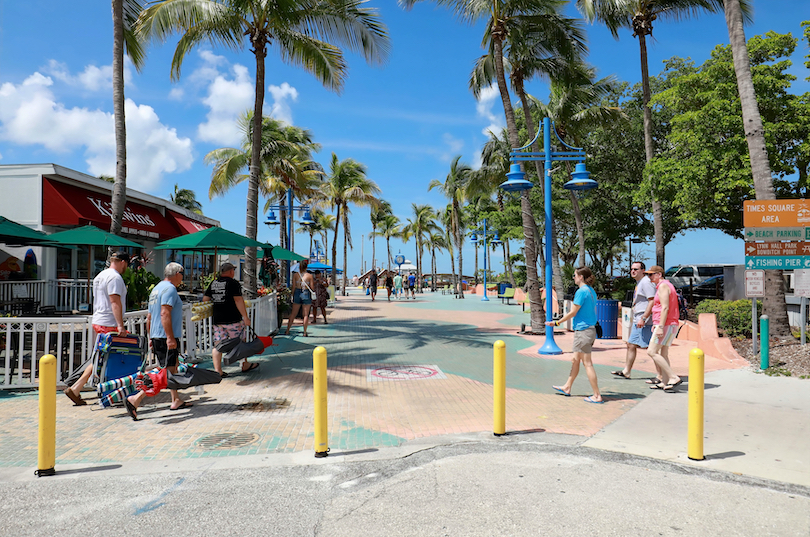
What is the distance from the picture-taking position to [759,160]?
10.2 meters

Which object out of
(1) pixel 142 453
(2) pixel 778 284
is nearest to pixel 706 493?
(1) pixel 142 453

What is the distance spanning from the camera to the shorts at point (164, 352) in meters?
5.99

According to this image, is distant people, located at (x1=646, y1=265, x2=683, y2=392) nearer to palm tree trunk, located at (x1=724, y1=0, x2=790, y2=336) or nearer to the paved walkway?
the paved walkway

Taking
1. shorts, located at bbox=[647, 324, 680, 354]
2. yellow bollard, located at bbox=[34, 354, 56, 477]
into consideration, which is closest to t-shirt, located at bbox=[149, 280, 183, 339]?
yellow bollard, located at bbox=[34, 354, 56, 477]

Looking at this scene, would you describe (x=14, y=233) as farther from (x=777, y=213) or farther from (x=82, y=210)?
(x=777, y=213)

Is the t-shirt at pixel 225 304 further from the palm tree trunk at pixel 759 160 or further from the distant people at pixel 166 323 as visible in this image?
the palm tree trunk at pixel 759 160

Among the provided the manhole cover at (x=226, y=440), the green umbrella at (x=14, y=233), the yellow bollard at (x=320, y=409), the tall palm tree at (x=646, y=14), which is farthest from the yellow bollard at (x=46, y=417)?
the tall palm tree at (x=646, y=14)

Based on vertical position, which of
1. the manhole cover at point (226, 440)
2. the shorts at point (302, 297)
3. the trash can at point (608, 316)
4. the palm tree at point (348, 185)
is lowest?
the manhole cover at point (226, 440)

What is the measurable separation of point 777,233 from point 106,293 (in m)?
10.4

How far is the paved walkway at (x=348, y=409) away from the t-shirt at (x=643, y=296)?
1007 mm

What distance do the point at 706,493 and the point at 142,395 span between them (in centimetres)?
546

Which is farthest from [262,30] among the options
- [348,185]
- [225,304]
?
[348,185]

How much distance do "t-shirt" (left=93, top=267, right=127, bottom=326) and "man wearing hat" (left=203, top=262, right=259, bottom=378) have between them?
144 centimetres

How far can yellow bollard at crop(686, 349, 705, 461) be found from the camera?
443 cm
